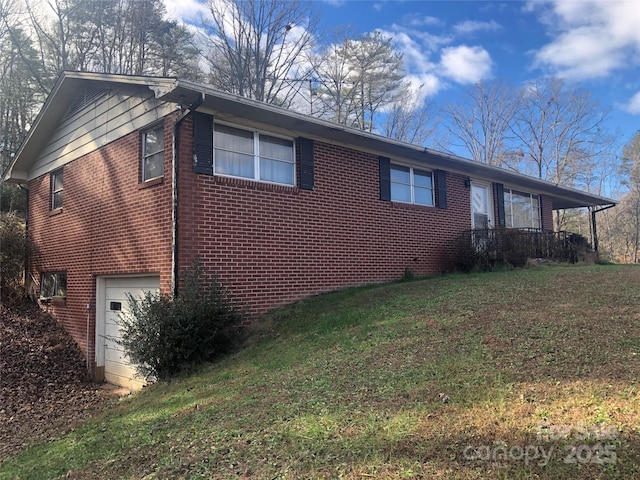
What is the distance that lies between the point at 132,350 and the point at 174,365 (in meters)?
0.73

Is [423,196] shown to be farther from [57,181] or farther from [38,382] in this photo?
[57,181]

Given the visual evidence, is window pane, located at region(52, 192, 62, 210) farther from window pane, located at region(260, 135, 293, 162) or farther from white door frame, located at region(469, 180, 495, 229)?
white door frame, located at region(469, 180, 495, 229)

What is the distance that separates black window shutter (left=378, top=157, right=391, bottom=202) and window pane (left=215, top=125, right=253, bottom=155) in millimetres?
3587

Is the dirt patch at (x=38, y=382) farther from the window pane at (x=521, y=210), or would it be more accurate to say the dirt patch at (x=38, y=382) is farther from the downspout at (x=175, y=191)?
the window pane at (x=521, y=210)

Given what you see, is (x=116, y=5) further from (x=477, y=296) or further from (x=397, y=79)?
(x=477, y=296)

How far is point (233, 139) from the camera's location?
8734mm

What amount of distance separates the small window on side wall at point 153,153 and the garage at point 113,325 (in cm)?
200

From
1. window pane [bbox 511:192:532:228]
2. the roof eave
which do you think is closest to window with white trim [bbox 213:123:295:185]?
the roof eave

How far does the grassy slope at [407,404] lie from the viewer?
306 centimetres

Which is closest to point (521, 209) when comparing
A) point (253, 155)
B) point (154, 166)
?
point (253, 155)

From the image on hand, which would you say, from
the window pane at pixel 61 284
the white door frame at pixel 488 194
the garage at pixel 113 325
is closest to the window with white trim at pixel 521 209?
the white door frame at pixel 488 194

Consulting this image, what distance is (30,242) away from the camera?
13.1 m

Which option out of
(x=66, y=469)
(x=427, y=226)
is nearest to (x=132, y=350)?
(x=66, y=469)

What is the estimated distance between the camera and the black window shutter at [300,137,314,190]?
9.56 meters
